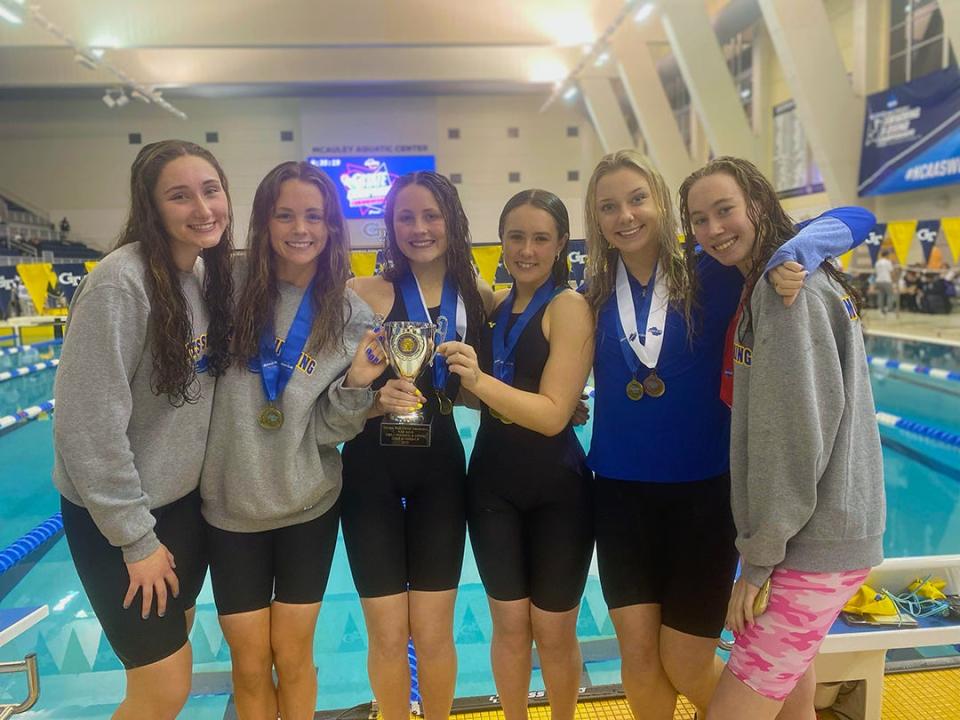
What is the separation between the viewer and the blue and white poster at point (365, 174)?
18.2 m

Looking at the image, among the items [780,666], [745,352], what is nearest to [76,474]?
[745,352]

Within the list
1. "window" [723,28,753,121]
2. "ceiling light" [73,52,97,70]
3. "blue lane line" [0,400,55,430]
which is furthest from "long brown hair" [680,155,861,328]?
"window" [723,28,753,121]

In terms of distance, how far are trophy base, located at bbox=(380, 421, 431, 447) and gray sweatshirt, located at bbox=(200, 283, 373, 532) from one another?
0.13 meters

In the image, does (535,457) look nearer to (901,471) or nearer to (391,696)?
(391,696)

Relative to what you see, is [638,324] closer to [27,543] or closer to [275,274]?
[275,274]

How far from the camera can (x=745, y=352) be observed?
159 centimetres

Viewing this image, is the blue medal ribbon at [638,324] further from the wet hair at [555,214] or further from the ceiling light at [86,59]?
the ceiling light at [86,59]

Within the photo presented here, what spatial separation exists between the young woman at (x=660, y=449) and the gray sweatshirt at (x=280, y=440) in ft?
2.40

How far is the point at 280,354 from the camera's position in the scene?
177cm

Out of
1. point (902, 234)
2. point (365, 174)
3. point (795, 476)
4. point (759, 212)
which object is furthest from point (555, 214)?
point (365, 174)

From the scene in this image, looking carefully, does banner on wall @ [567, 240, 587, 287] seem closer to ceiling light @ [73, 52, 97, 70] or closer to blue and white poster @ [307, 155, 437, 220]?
ceiling light @ [73, 52, 97, 70]

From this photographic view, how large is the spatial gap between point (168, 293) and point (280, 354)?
0.31m

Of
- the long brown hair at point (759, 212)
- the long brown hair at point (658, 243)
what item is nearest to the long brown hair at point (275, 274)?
the long brown hair at point (658, 243)

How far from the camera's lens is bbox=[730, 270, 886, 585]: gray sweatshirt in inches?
56.9
